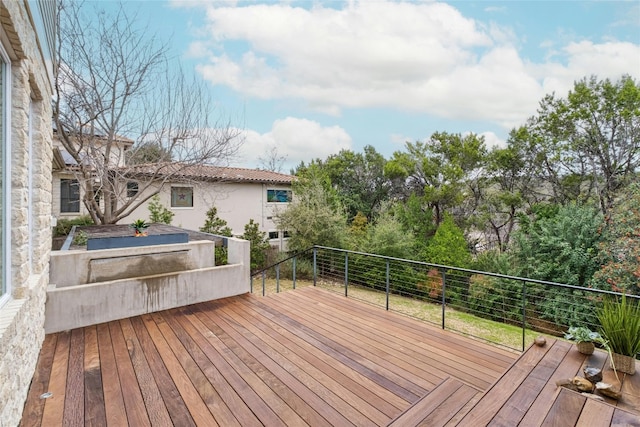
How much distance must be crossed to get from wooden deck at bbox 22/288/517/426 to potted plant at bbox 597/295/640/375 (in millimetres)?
874

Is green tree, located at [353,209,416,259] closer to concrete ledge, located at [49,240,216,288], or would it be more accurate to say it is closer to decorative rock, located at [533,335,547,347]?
concrete ledge, located at [49,240,216,288]

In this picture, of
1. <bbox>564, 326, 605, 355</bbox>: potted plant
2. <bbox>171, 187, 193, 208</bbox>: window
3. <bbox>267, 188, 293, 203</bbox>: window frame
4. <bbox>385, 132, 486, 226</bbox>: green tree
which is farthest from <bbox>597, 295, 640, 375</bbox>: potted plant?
<bbox>267, 188, 293, 203</bbox>: window frame

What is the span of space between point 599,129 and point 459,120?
5.30 meters

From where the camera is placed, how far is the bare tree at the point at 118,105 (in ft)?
24.5

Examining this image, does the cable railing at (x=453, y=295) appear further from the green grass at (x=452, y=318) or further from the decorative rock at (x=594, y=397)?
the decorative rock at (x=594, y=397)

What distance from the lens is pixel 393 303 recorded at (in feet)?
37.1

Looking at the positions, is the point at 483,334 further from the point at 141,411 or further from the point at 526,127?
the point at 526,127

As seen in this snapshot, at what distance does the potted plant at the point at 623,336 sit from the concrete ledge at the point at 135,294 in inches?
171

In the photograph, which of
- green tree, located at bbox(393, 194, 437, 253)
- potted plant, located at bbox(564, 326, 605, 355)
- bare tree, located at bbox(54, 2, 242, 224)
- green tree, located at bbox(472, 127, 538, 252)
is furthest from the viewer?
green tree, located at bbox(393, 194, 437, 253)

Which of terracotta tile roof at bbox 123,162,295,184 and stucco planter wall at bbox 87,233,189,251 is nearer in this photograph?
stucco planter wall at bbox 87,233,189,251

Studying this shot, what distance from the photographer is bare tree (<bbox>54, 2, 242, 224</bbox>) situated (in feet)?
24.5

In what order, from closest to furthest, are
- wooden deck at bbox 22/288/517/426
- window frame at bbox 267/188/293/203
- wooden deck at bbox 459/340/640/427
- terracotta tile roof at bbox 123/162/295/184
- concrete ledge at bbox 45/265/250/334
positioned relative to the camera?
wooden deck at bbox 459/340/640/427 < wooden deck at bbox 22/288/517/426 < concrete ledge at bbox 45/265/250/334 < terracotta tile roof at bbox 123/162/295/184 < window frame at bbox 267/188/293/203

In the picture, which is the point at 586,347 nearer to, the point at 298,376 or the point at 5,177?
the point at 298,376

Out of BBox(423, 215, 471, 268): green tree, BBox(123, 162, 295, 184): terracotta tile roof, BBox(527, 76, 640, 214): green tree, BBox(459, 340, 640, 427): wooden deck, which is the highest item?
BBox(527, 76, 640, 214): green tree
